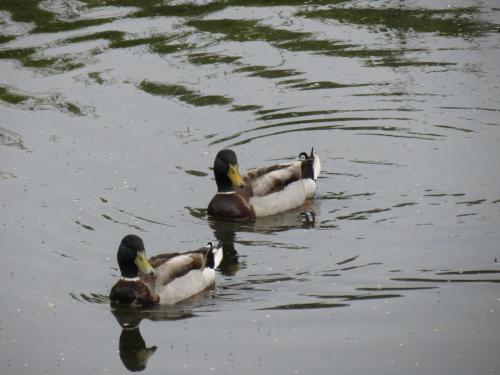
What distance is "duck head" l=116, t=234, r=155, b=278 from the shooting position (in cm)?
1354

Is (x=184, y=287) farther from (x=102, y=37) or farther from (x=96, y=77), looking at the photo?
(x=102, y=37)

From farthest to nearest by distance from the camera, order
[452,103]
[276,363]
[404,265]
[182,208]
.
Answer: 1. [452,103]
2. [182,208]
3. [404,265]
4. [276,363]

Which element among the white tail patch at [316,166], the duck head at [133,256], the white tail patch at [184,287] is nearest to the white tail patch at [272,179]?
the white tail patch at [316,166]

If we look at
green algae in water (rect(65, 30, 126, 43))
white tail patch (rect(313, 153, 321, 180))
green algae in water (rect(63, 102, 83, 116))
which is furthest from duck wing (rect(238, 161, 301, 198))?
green algae in water (rect(65, 30, 126, 43))

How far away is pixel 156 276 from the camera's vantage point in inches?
541

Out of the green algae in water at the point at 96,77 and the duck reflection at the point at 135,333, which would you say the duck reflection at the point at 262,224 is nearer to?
the duck reflection at the point at 135,333

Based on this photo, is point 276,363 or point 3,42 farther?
point 3,42

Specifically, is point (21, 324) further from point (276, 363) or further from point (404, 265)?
point (404, 265)

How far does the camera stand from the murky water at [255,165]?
40.7 feet

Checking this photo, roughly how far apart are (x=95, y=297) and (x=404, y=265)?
3.90 m

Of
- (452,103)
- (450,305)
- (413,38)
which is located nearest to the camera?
(450,305)

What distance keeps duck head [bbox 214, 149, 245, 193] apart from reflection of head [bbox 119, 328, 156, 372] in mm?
4242

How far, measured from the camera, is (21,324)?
1296 cm

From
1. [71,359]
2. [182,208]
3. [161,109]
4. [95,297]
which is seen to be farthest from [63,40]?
[71,359]
